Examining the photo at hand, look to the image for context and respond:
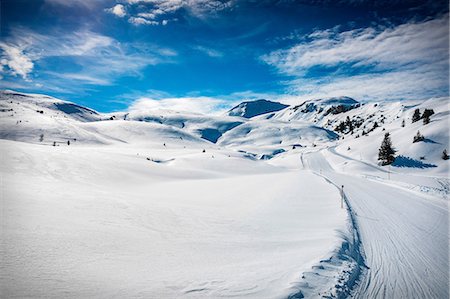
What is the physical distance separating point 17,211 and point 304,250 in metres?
9.95

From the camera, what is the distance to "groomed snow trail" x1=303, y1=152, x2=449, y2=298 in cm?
668

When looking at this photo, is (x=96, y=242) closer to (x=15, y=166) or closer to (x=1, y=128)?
(x=15, y=166)

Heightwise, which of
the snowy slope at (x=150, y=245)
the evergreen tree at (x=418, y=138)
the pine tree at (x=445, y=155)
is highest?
the evergreen tree at (x=418, y=138)

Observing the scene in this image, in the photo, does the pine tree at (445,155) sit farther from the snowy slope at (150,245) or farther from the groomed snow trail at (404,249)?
the snowy slope at (150,245)

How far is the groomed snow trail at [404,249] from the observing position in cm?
668

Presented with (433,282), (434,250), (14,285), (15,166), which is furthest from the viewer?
(15,166)

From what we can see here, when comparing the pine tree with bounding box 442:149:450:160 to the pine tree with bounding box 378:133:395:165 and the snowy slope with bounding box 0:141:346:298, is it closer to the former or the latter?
the pine tree with bounding box 378:133:395:165

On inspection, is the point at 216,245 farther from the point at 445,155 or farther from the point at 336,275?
the point at 445,155

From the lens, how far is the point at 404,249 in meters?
9.11

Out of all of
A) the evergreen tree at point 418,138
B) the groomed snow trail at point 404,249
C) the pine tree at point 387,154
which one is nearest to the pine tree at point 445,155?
the evergreen tree at point 418,138

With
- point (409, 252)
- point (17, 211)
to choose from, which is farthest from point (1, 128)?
point (409, 252)

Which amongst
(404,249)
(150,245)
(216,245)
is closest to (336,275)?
(216,245)

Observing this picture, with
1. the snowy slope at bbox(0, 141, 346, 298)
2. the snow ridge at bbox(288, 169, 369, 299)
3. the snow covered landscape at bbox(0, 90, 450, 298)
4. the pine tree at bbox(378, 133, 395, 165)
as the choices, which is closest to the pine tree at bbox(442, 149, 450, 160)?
the pine tree at bbox(378, 133, 395, 165)

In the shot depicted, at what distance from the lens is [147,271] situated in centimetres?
612
